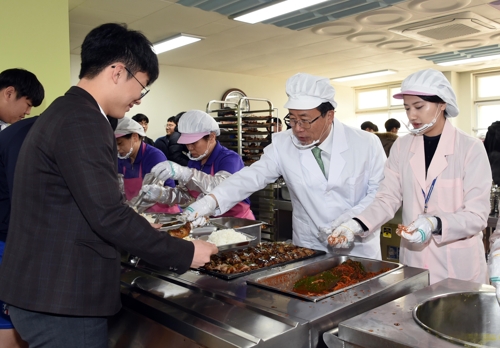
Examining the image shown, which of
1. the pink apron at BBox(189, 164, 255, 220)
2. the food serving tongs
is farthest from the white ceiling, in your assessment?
the pink apron at BBox(189, 164, 255, 220)

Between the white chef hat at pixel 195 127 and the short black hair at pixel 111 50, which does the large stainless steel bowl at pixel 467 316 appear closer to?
the short black hair at pixel 111 50

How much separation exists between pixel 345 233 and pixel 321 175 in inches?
19.7

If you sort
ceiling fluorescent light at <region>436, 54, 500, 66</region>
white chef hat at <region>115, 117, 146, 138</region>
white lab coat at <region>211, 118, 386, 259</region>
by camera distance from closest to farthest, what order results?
white lab coat at <region>211, 118, 386, 259</region> < white chef hat at <region>115, 117, 146, 138</region> < ceiling fluorescent light at <region>436, 54, 500, 66</region>

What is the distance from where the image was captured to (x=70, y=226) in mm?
1273

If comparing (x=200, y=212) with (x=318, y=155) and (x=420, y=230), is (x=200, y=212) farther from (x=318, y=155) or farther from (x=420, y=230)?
(x=420, y=230)

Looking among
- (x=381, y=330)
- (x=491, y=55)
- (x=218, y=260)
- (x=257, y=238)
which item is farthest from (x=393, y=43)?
(x=381, y=330)

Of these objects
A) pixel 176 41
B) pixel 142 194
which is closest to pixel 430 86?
pixel 142 194

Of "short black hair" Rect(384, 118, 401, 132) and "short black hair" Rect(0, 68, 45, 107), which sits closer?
"short black hair" Rect(0, 68, 45, 107)

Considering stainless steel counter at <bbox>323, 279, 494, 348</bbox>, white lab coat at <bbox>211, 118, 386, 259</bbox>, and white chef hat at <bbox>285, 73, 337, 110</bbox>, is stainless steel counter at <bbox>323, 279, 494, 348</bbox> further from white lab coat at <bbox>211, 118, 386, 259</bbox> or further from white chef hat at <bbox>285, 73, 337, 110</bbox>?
white chef hat at <bbox>285, 73, 337, 110</bbox>

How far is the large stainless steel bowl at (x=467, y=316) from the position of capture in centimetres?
140

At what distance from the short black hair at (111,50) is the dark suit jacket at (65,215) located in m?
0.12

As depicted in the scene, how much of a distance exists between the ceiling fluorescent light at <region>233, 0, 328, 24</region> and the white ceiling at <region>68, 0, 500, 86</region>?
41cm

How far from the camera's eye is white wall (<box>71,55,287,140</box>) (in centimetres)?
891

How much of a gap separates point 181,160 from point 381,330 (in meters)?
4.90
